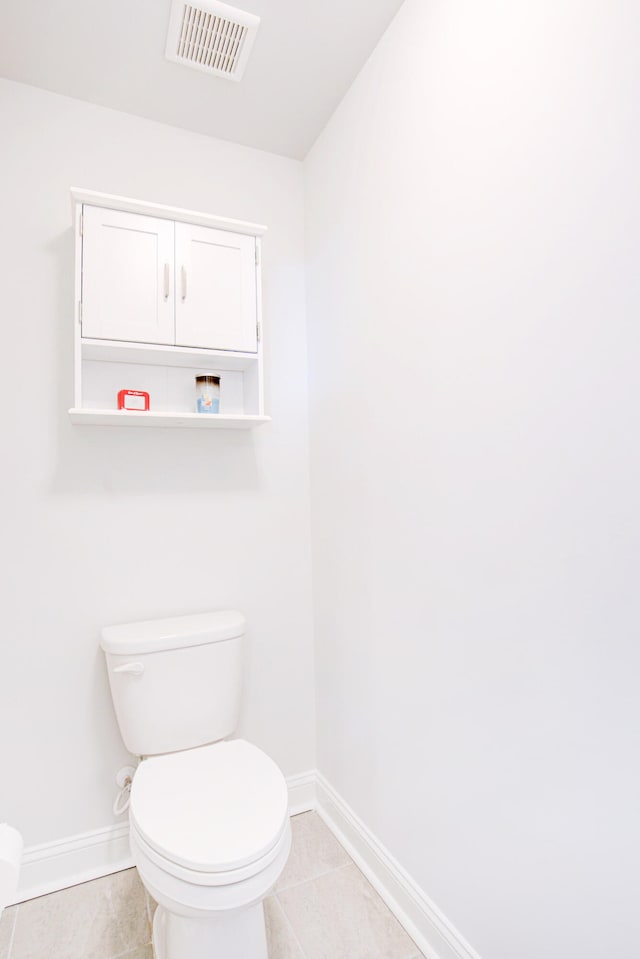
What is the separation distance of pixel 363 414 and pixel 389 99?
0.88 metres

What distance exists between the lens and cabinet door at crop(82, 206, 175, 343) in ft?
5.04

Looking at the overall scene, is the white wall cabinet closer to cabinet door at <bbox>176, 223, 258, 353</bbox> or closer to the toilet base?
cabinet door at <bbox>176, 223, 258, 353</bbox>

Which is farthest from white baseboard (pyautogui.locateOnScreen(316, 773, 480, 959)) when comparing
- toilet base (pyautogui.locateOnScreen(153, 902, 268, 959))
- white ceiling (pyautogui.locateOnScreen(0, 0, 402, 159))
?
white ceiling (pyautogui.locateOnScreen(0, 0, 402, 159))

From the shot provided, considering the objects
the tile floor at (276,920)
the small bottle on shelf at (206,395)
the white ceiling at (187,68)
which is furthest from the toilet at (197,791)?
the white ceiling at (187,68)

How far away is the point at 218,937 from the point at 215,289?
5.61 feet

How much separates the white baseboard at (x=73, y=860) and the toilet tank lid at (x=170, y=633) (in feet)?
2.04

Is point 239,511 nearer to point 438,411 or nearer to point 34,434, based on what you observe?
point 34,434

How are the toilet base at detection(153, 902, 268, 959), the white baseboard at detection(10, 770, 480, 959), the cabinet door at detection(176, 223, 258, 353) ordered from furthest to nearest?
the cabinet door at detection(176, 223, 258, 353) → the white baseboard at detection(10, 770, 480, 959) → the toilet base at detection(153, 902, 268, 959)

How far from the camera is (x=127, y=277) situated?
5.18 feet

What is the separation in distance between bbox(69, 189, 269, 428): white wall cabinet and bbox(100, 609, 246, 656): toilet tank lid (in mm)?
642

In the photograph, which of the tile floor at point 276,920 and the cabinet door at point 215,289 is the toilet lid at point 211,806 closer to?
the tile floor at point 276,920

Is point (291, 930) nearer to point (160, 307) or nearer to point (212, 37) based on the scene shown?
point (160, 307)

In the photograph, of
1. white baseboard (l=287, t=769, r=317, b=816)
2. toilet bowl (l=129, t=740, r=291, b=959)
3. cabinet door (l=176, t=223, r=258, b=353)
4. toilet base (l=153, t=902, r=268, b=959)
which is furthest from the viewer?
white baseboard (l=287, t=769, r=317, b=816)

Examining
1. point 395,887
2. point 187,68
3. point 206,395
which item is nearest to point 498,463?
point 206,395
